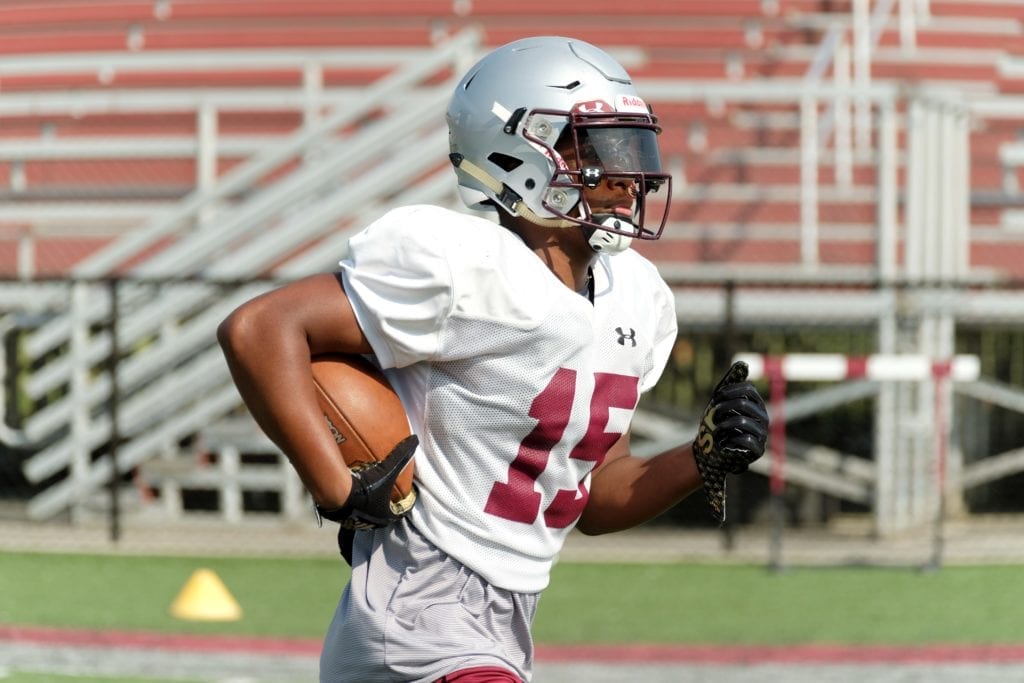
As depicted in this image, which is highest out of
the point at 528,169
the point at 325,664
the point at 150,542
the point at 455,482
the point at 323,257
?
the point at 528,169

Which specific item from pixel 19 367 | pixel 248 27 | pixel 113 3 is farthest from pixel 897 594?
pixel 113 3

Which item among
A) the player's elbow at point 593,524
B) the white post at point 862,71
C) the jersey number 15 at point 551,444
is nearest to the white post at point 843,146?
the white post at point 862,71

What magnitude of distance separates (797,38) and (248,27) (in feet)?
16.4

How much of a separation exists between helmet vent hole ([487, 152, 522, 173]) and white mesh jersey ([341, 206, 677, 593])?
16cm

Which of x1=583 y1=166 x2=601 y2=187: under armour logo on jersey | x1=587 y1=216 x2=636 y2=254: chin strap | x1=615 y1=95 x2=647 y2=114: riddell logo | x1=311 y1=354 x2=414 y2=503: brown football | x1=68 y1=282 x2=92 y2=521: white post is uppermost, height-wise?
x1=615 y1=95 x2=647 y2=114: riddell logo

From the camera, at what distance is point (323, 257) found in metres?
10.8

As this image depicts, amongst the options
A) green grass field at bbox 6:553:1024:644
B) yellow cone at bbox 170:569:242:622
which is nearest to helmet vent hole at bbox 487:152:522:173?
green grass field at bbox 6:553:1024:644

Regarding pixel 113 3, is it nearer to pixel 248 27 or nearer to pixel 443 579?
pixel 248 27

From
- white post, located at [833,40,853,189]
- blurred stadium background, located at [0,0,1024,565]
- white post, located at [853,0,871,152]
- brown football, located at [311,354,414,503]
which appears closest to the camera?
brown football, located at [311,354,414,503]

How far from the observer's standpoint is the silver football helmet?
9.87ft

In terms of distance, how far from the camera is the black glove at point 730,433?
304 centimetres

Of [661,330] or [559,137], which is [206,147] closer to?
[661,330]

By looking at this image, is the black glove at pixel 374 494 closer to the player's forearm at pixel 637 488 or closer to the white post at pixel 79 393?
the player's forearm at pixel 637 488

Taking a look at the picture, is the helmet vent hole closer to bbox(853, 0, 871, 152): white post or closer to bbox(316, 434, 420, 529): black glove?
bbox(316, 434, 420, 529): black glove
